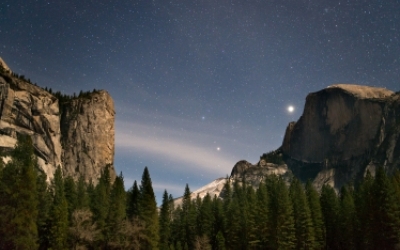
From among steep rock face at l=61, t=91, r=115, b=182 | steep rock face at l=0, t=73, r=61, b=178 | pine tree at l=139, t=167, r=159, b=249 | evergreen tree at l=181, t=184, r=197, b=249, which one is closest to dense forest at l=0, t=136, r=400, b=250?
pine tree at l=139, t=167, r=159, b=249

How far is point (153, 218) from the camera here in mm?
58875

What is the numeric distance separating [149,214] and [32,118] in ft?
291

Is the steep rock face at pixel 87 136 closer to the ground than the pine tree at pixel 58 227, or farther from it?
farther from it

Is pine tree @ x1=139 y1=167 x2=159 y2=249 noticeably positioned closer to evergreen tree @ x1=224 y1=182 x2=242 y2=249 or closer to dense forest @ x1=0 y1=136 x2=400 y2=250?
dense forest @ x1=0 y1=136 x2=400 y2=250

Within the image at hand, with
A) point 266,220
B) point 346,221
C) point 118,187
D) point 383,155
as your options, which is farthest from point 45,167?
point 383,155

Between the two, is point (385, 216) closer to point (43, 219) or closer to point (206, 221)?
point (206, 221)

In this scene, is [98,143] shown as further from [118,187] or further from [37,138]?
[118,187]

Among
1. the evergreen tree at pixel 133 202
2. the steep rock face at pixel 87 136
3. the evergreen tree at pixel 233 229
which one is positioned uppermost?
the steep rock face at pixel 87 136

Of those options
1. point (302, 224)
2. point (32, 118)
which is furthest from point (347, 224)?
point (32, 118)

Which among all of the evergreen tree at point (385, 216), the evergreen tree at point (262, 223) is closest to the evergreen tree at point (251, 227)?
the evergreen tree at point (262, 223)

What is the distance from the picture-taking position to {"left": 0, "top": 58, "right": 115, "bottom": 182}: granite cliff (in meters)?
123

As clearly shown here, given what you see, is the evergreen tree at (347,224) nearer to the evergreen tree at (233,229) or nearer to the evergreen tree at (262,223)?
the evergreen tree at (262,223)

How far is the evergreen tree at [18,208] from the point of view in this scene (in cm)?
3891

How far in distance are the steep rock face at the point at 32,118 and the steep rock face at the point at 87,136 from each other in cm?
662
